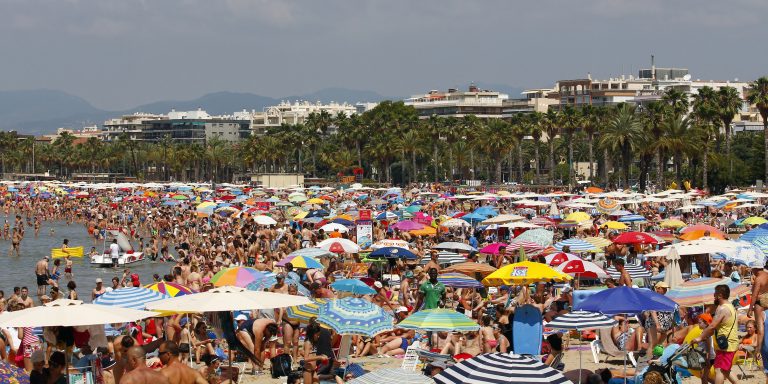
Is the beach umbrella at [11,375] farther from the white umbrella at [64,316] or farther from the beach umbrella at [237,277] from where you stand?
the beach umbrella at [237,277]

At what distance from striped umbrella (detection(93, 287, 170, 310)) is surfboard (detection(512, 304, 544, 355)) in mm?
4480

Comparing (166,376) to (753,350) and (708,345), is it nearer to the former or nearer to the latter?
(708,345)

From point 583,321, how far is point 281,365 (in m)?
3.65

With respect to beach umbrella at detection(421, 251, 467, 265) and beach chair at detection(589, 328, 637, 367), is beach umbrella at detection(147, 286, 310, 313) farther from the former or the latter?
beach umbrella at detection(421, 251, 467, 265)

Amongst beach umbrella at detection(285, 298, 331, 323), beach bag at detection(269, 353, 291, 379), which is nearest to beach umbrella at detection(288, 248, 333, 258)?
beach umbrella at detection(285, 298, 331, 323)

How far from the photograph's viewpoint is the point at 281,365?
12.6 metres

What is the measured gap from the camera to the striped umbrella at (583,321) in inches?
449

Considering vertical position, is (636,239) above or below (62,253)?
above

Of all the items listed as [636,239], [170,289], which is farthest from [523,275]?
[636,239]

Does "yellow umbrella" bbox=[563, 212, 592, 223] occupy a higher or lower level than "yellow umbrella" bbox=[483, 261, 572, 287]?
lower

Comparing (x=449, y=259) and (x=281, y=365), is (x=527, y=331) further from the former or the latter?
(x=449, y=259)

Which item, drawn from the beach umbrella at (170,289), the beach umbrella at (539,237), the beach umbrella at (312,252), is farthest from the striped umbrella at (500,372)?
the beach umbrella at (539,237)

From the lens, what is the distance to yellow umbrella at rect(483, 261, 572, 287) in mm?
15477

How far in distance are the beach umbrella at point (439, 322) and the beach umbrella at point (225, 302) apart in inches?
54.7
